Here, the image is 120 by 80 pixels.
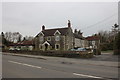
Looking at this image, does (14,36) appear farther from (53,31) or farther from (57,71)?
(57,71)

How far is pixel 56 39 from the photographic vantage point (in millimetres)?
47844

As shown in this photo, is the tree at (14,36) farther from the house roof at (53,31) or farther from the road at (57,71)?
the road at (57,71)

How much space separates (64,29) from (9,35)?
65.7 meters

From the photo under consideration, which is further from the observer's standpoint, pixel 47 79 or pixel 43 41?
pixel 43 41

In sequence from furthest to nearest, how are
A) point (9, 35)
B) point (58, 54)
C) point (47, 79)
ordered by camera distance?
point (9, 35), point (58, 54), point (47, 79)

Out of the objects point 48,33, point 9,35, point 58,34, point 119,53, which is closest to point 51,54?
point 119,53

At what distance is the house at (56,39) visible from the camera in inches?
1854

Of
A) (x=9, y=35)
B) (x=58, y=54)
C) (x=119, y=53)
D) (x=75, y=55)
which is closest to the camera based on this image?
(x=75, y=55)

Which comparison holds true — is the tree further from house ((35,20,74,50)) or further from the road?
the road

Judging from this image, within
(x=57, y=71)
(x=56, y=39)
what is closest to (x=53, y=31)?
(x=56, y=39)

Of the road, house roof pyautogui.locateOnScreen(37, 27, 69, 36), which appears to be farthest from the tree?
the road

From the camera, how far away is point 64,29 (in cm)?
4903

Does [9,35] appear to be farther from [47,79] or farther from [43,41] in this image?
[47,79]

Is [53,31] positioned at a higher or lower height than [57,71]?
higher
